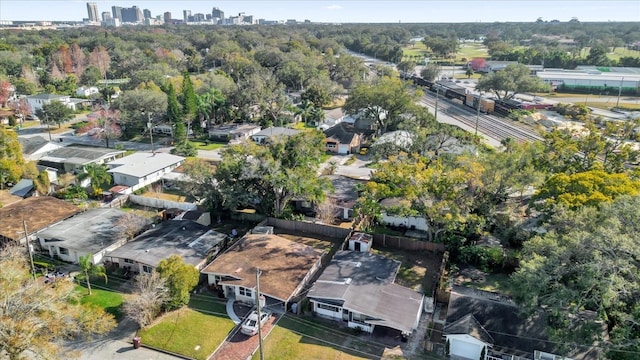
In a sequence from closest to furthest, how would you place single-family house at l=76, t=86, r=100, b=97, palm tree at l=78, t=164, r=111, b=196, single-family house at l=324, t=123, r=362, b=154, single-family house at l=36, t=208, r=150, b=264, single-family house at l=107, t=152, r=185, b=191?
single-family house at l=36, t=208, r=150, b=264 → palm tree at l=78, t=164, r=111, b=196 → single-family house at l=107, t=152, r=185, b=191 → single-family house at l=324, t=123, r=362, b=154 → single-family house at l=76, t=86, r=100, b=97

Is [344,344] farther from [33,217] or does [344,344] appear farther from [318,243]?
[33,217]

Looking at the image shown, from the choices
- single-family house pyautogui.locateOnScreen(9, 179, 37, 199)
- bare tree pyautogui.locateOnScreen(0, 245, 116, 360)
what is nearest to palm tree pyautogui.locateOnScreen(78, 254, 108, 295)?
bare tree pyautogui.locateOnScreen(0, 245, 116, 360)

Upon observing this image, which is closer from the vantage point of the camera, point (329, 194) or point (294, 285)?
point (294, 285)

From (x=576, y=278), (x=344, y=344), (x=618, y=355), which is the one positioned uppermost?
(x=576, y=278)

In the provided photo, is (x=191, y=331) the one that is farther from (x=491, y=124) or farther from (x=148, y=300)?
Answer: (x=491, y=124)

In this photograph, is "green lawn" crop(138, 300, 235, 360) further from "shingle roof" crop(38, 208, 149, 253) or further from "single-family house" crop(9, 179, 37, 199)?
"single-family house" crop(9, 179, 37, 199)

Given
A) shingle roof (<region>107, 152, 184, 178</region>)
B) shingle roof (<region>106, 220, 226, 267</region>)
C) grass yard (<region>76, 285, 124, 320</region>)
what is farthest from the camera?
shingle roof (<region>107, 152, 184, 178</region>)

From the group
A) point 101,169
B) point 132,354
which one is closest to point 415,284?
point 132,354
